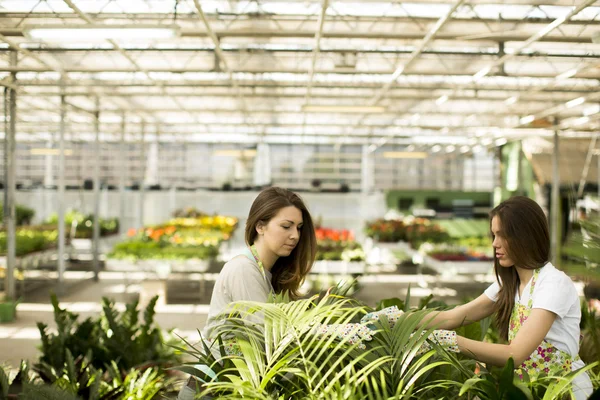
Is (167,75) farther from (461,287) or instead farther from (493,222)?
(493,222)

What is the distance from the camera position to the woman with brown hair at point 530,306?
2047 millimetres

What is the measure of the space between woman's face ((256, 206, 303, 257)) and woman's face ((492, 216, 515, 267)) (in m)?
0.76

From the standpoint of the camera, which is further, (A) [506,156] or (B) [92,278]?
(A) [506,156]

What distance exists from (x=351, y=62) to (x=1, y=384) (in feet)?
26.8

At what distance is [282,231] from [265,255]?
127mm

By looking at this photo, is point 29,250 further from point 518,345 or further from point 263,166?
point 263,166

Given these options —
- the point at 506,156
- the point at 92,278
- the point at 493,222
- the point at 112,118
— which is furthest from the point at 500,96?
the point at 493,222

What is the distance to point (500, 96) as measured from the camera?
1455 cm

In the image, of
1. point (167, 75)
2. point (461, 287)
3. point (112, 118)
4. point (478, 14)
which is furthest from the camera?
point (112, 118)

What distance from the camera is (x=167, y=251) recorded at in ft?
30.1

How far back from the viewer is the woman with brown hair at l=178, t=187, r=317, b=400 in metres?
2.20

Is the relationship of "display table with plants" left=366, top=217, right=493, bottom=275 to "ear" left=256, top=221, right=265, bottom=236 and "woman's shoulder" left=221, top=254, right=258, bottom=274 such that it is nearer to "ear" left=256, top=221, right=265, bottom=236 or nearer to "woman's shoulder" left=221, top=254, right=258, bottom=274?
"ear" left=256, top=221, right=265, bottom=236

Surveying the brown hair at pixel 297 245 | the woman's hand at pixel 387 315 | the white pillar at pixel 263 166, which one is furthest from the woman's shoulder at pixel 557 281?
the white pillar at pixel 263 166

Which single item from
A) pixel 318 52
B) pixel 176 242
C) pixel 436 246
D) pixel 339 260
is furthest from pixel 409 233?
pixel 176 242
